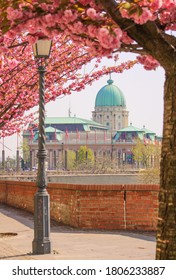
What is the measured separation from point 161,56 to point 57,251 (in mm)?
6342

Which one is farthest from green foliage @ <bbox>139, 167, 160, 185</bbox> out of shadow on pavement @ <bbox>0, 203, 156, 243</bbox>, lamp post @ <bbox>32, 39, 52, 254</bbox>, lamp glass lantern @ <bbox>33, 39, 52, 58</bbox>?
lamp glass lantern @ <bbox>33, 39, 52, 58</bbox>

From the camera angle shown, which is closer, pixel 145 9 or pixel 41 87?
pixel 145 9

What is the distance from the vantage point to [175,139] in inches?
238

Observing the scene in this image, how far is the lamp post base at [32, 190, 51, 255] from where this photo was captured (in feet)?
37.5

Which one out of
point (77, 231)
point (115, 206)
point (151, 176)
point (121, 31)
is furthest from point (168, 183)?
point (151, 176)

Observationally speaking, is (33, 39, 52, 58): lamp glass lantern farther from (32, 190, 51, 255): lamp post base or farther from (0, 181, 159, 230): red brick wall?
(0, 181, 159, 230): red brick wall

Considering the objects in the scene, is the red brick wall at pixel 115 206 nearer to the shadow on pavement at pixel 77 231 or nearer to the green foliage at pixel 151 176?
the shadow on pavement at pixel 77 231

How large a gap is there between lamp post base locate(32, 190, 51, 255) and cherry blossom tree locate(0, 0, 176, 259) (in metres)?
5.49

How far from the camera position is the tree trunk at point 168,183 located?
19.8 feet

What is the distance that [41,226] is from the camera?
37.7 ft

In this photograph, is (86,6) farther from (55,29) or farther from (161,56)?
(161,56)
